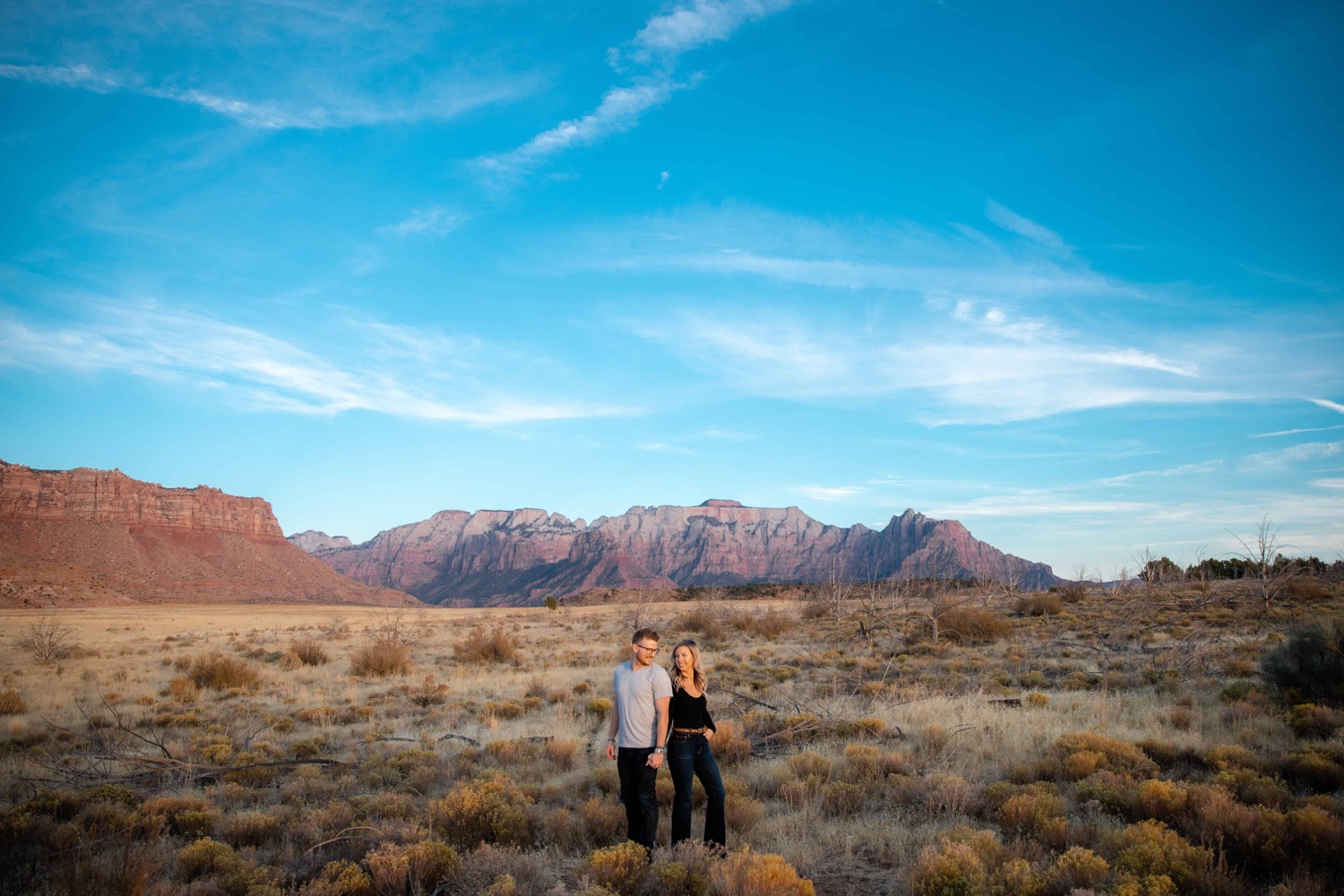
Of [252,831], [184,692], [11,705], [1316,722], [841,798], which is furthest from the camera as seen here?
[184,692]

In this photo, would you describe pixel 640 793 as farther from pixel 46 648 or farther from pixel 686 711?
pixel 46 648

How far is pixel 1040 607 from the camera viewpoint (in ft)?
95.7

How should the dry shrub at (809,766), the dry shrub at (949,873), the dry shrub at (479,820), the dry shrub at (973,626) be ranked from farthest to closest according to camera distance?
the dry shrub at (973,626) < the dry shrub at (809,766) < the dry shrub at (479,820) < the dry shrub at (949,873)

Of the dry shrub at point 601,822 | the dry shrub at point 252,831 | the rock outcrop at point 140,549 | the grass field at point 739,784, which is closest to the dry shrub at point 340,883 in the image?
the grass field at point 739,784

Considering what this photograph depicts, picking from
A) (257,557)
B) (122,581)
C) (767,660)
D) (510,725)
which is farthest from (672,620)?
(257,557)

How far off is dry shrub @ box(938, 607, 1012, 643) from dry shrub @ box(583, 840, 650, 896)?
64.2ft

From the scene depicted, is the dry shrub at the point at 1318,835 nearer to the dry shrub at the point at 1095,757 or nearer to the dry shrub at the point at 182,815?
the dry shrub at the point at 1095,757

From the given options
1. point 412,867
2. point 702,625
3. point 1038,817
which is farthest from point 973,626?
point 412,867

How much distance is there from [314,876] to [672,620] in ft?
107

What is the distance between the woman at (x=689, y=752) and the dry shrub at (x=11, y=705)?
15.1 m

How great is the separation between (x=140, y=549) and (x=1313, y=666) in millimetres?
128517

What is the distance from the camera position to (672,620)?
3772 centimetres

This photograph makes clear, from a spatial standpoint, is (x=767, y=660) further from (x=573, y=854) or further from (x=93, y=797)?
(x=93, y=797)

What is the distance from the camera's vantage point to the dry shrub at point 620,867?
5.28 m
